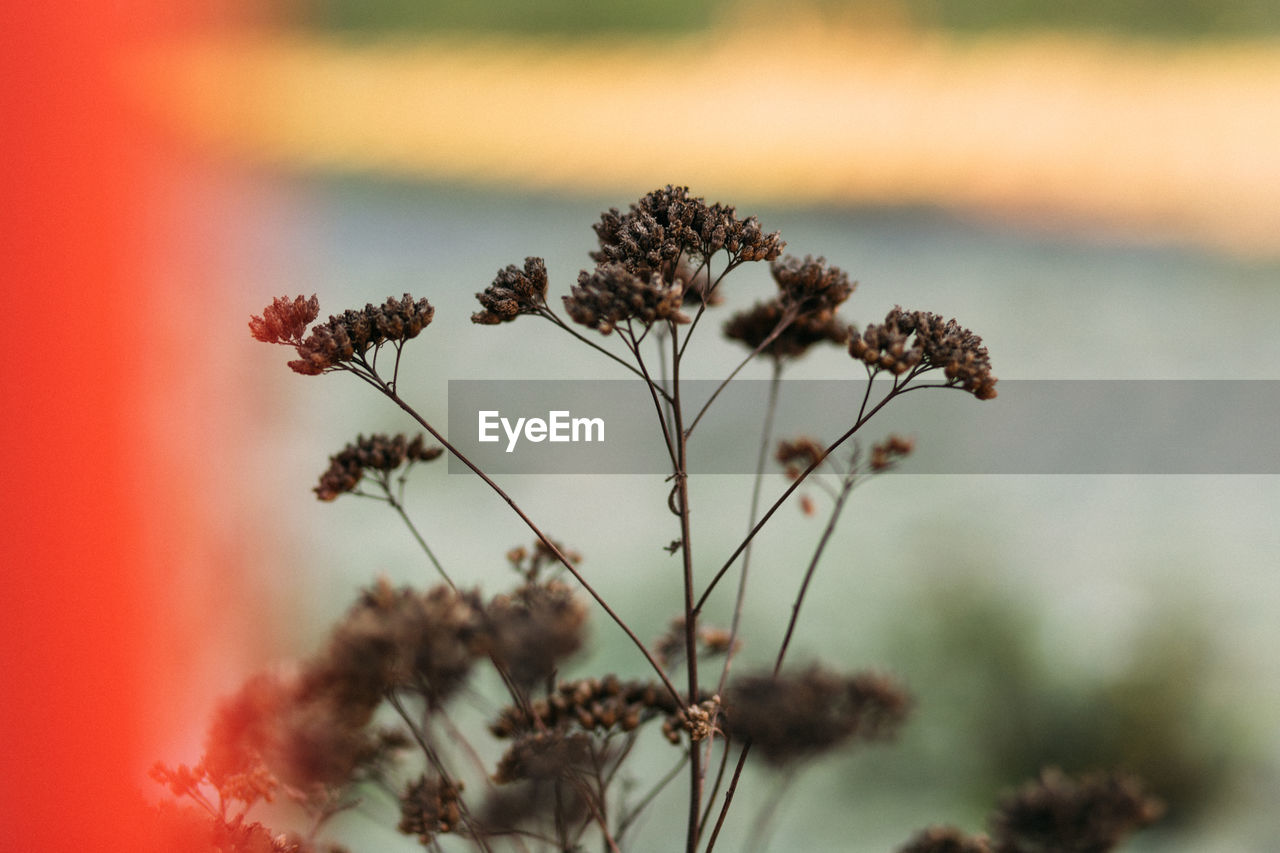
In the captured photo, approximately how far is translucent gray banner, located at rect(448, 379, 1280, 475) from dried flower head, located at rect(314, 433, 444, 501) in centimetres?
63

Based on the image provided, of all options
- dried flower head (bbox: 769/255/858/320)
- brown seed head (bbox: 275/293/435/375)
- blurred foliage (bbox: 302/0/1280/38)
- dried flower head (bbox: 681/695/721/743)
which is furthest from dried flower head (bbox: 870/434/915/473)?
blurred foliage (bbox: 302/0/1280/38)

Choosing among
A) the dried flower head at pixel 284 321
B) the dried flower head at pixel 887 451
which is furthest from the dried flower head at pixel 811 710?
the dried flower head at pixel 284 321

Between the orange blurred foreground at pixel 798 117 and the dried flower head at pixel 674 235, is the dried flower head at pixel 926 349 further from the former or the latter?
the orange blurred foreground at pixel 798 117

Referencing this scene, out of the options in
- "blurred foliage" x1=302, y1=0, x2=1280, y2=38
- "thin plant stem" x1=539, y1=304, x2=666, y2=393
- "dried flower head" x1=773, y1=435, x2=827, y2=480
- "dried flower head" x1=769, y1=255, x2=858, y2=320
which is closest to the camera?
"thin plant stem" x1=539, y1=304, x2=666, y2=393

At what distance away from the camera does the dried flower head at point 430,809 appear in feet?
2.01

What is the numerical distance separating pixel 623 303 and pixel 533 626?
0.30 metres

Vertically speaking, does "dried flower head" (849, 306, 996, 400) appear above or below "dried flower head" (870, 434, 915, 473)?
above

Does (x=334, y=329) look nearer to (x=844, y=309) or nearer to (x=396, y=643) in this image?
(x=396, y=643)

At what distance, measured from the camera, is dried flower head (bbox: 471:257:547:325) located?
53cm

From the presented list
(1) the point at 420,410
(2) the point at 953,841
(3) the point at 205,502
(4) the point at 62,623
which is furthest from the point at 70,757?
(2) the point at 953,841

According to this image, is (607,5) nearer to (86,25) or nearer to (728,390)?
(728,390)

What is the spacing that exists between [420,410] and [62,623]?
1.69 ft

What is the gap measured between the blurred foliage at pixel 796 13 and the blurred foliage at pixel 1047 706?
2.62 feet

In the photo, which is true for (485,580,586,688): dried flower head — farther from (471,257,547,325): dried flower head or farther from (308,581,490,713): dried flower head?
(471,257,547,325): dried flower head
